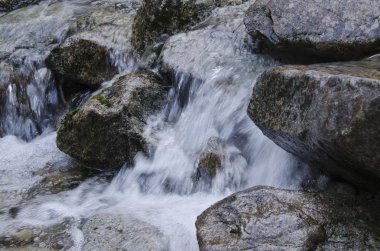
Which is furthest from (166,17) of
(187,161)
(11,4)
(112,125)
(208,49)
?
(11,4)

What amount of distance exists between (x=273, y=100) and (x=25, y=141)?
5.07 metres

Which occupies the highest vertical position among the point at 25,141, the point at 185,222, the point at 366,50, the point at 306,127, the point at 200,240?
the point at 366,50

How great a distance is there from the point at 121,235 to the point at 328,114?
7.99 feet

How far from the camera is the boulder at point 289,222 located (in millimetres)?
3750

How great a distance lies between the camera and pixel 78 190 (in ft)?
20.8

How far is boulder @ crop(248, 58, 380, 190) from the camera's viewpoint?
3508mm

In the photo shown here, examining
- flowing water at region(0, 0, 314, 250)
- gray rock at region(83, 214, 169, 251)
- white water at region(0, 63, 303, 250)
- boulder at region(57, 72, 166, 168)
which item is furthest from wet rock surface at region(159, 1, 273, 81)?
gray rock at region(83, 214, 169, 251)

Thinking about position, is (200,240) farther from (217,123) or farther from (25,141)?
(25,141)

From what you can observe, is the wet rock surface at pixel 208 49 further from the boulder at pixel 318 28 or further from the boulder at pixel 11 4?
the boulder at pixel 11 4

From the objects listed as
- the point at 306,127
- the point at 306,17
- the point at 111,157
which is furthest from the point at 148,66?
the point at 306,127

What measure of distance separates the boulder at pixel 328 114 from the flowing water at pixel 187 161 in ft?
2.31

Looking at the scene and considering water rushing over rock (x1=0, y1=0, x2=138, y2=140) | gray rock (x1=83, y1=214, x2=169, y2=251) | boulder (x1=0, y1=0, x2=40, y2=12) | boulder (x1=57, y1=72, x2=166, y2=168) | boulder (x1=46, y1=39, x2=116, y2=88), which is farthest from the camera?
boulder (x1=0, y1=0, x2=40, y2=12)

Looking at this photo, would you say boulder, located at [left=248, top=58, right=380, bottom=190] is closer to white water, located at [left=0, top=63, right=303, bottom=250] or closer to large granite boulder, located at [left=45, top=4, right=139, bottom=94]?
white water, located at [left=0, top=63, right=303, bottom=250]

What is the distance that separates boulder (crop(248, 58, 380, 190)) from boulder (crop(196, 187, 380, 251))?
0.33 metres
